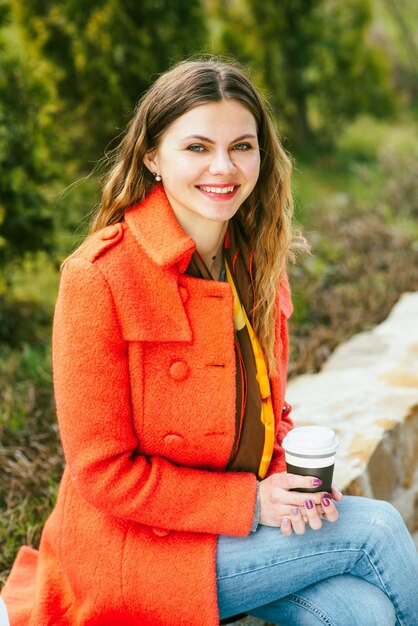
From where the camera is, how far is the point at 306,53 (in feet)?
22.6

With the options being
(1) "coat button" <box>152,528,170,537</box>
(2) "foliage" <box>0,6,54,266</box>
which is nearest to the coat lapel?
(1) "coat button" <box>152,528,170,537</box>

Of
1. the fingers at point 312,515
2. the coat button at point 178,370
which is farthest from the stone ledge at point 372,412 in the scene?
the coat button at point 178,370

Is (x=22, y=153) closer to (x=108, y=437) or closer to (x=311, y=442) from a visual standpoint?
(x=108, y=437)

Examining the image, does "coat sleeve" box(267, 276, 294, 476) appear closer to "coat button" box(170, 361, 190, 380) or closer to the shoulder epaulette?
"coat button" box(170, 361, 190, 380)

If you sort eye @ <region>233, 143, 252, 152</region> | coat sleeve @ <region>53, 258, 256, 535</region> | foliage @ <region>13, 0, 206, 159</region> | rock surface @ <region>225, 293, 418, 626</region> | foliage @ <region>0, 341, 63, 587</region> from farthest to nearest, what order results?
foliage @ <region>13, 0, 206, 159</region>
rock surface @ <region>225, 293, 418, 626</region>
foliage @ <region>0, 341, 63, 587</region>
eye @ <region>233, 143, 252, 152</region>
coat sleeve @ <region>53, 258, 256, 535</region>

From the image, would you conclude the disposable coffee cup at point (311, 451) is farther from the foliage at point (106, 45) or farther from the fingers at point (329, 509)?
the foliage at point (106, 45)

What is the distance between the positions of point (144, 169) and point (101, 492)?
798 mm

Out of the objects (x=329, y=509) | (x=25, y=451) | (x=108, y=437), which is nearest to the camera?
(x=108, y=437)

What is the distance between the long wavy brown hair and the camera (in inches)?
70.8

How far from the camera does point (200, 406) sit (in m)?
1.79

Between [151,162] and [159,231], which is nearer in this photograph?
[159,231]

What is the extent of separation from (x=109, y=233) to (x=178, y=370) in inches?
14.0

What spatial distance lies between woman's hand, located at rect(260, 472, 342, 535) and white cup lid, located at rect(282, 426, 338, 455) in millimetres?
71

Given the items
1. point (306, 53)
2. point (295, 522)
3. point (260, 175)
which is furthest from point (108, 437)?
point (306, 53)
